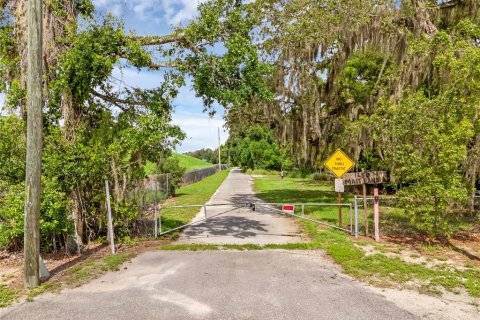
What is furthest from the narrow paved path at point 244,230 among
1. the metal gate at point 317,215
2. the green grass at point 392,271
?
the green grass at point 392,271

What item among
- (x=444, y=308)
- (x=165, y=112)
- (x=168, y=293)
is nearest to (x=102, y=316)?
(x=168, y=293)

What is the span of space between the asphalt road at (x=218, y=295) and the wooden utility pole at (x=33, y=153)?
80cm

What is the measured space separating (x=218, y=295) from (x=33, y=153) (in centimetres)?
377

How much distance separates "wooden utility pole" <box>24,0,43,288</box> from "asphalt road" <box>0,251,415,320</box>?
2.61 ft

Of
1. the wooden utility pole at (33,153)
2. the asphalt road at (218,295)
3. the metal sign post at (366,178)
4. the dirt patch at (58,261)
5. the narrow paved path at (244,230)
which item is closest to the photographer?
the asphalt road at (218,295)

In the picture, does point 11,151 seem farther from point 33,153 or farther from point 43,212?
point 33,153

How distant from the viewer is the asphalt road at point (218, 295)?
4.91 metres

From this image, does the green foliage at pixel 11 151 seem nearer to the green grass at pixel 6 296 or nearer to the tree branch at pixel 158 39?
the green grass at pixel 6 296

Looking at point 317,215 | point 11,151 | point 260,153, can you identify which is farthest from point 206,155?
point 11,151

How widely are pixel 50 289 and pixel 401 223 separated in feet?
34.4

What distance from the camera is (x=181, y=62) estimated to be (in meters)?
9.53

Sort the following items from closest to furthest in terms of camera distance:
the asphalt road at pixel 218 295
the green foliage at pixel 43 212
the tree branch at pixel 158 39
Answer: the asphalt road at pixel 218 295
the green foliage at pixel 43 212
the tree branch at pixel 158 39

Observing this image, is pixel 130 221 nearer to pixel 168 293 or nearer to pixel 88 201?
pixel 88 201

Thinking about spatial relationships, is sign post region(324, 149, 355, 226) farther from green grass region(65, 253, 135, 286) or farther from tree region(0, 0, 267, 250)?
green grass region(65, 253, 135, 286)
